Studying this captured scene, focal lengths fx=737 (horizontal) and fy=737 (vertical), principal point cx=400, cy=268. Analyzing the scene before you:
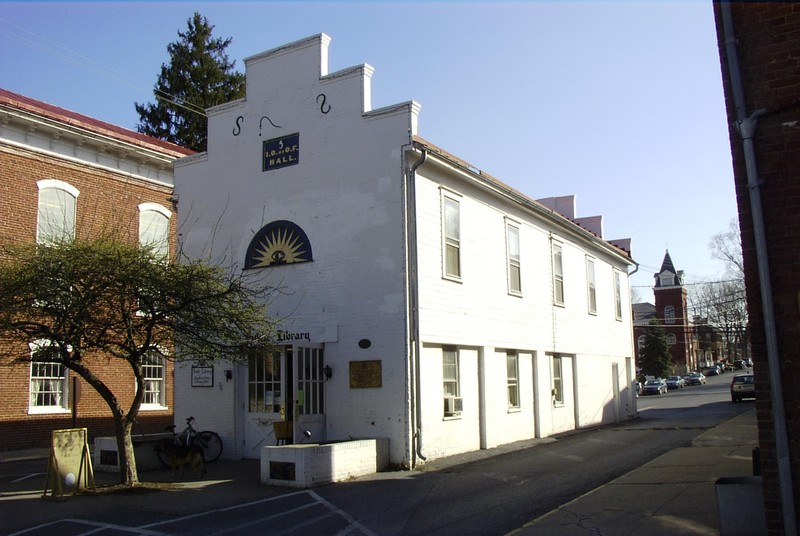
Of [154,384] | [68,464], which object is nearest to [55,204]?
[154,384]

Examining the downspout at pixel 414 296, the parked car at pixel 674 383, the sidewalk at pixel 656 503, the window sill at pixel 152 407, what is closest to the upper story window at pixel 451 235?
the downspout at pixel 414 296

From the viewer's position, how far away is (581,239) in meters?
25.1

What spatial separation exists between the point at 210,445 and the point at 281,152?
6.83 m

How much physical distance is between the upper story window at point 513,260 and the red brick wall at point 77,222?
9.60 meters

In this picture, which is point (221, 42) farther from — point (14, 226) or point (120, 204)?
point (14, 226)

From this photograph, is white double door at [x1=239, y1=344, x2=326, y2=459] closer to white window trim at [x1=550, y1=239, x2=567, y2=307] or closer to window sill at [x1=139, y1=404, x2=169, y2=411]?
white window trim at [x1=550, y1=239, x2=567, y2=307]

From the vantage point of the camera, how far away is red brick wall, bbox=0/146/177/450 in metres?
20.4

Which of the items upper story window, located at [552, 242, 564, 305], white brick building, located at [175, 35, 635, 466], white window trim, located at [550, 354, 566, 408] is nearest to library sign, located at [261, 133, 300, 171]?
white brick building, located at [175, 35, 635, 466]

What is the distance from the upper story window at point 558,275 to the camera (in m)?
22.4

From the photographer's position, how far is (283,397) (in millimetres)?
14883

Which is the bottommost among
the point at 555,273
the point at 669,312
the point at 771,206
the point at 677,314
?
the point at 771,206

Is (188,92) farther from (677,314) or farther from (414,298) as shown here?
(677,314)

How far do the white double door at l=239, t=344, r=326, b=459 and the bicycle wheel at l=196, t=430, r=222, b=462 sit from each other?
59 cm

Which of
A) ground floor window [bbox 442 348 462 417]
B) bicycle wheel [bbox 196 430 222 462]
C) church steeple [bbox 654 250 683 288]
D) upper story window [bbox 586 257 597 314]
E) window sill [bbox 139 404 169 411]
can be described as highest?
church steeple [bbox 654 250 683 288]
